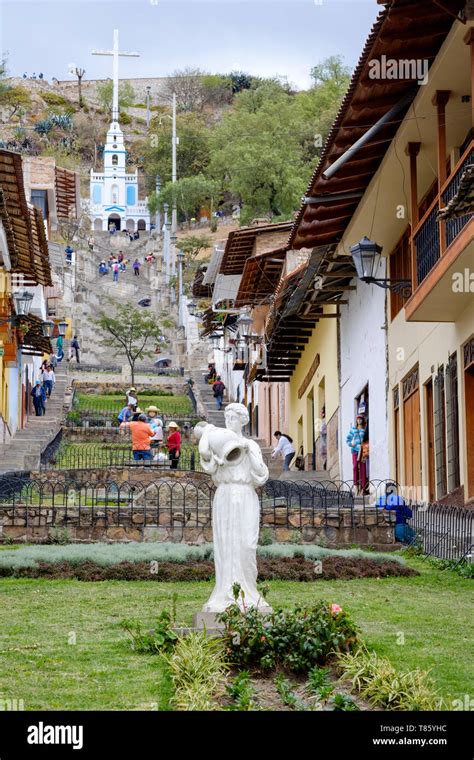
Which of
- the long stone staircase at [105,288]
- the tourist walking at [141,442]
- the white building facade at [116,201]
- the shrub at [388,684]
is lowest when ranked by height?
the shrub at [388,684]

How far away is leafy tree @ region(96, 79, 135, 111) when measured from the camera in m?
141

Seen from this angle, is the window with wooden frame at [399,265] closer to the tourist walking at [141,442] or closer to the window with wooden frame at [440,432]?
the window with wooden frame at [440,432]

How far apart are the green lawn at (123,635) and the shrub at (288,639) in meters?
0.45

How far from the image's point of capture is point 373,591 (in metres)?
13.8

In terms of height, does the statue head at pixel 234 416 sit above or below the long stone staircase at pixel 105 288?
below

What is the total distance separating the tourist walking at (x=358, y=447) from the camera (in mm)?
24969

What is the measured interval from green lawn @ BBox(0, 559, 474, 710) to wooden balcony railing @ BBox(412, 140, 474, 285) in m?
3.66

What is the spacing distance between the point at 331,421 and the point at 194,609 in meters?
17.0

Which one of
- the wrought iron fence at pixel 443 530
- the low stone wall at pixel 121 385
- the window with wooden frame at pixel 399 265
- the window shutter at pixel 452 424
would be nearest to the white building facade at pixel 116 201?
the low stone wall at pixel 121 385

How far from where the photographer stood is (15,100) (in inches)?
5349

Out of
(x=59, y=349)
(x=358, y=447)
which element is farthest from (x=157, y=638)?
(x=59, y=349)

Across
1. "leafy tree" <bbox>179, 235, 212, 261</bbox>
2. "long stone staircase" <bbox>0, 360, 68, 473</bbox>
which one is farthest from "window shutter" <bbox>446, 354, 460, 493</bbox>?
"leafy tree" <bbox>179, 235, 212, 261</bbox>

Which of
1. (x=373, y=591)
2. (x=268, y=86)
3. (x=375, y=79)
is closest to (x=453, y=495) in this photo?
(x=373, y=591)
